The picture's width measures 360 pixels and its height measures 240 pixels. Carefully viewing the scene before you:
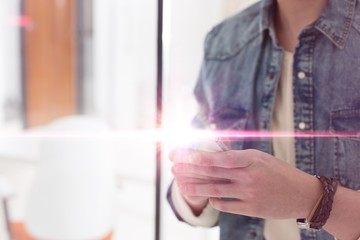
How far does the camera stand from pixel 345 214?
32 cm

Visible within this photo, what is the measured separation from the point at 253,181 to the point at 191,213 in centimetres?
15

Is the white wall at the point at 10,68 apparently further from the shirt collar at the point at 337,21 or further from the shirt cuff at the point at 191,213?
the shirt collar at the point at 337,21

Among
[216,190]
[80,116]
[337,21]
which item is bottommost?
[80,116]

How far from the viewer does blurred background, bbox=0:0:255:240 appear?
1041 mm

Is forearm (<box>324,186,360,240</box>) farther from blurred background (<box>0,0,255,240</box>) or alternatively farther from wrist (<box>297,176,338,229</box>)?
blurred background (<box>0,0,255,240</box>)

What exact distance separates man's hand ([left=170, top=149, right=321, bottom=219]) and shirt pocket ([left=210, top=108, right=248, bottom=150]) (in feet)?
0.17

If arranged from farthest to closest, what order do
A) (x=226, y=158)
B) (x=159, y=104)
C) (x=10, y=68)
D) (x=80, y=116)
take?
(x=10, y=68)
(x=80, y=116)
(x=159, y=104)
(x=226, y=158)

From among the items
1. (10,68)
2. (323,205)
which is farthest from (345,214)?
(10,68)

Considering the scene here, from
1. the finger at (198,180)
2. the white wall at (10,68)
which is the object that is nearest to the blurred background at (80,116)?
the white wall at (10,68)

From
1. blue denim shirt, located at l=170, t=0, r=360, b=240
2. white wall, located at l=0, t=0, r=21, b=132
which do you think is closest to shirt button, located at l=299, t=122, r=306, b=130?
blue denim shirt, located at l=170, t=0, r=360, b=240

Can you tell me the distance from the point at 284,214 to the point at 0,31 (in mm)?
1378

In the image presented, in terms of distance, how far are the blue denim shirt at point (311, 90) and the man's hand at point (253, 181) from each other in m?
0.03

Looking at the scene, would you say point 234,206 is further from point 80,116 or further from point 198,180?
point 80,116

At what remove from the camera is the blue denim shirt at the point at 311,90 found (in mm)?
338
